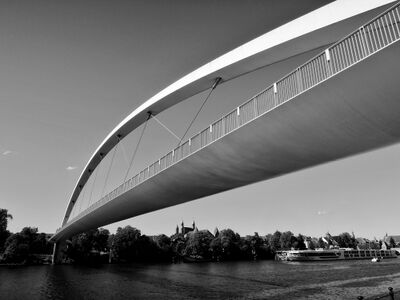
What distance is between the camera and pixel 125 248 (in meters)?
68.1

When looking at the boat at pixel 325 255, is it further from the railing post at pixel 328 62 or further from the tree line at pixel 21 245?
the railing post at pixel 328 62

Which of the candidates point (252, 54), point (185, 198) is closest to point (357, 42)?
point (252, 54)

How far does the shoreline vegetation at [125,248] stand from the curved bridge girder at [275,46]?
56.4m

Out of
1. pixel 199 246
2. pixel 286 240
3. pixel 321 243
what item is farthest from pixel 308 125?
pixel 321 243

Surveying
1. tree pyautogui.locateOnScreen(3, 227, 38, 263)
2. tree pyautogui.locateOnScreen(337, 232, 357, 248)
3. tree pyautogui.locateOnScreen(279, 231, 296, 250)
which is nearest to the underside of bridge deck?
tree pyautogui.locateOnScreen(3, 227, 38, 263)

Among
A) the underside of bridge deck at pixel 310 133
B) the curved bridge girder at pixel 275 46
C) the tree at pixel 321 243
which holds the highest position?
the curved bridge girder at pixel 275 46

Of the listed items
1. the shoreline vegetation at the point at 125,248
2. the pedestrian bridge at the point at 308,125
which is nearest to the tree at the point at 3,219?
the shoreline vegetation at the point at 125,248

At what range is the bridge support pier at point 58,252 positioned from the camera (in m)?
61.4

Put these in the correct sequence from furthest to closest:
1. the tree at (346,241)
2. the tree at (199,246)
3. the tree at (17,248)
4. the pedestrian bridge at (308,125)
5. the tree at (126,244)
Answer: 1. the tree at (346,241)
2. the tree at (199,246)
3. the tree at (126,244)
4. the tree at (17,248)
5. the pedestrian bridge at (308,125)

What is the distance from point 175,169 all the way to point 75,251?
199 feet

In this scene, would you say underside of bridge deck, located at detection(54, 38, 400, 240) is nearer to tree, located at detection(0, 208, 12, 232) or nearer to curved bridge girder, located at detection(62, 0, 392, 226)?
curved bridge girder, located at detection(62, 0, 392, 226)

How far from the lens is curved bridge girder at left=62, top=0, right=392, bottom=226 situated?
8.80m

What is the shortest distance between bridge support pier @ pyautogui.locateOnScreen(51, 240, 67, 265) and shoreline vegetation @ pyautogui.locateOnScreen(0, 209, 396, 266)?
0.72 metres

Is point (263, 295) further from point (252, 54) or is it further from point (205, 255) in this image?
point (205, 255)
